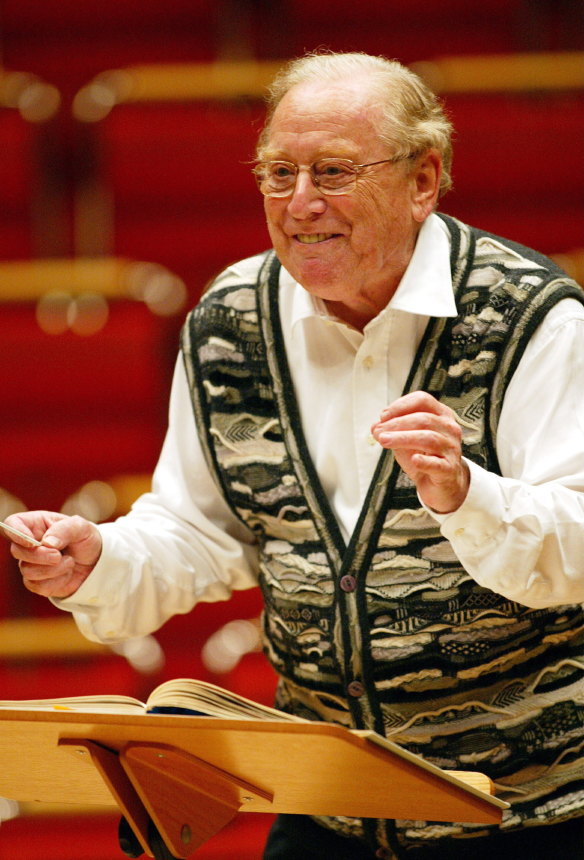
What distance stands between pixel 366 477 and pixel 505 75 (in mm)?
1573

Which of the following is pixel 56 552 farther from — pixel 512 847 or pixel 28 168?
pixel 28 168

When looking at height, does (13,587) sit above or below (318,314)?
below

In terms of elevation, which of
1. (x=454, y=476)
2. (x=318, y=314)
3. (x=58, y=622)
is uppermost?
(x=318, y=314)

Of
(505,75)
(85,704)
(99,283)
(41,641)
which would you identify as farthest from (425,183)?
(505,75)

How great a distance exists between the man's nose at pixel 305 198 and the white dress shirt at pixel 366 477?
0.40 ft

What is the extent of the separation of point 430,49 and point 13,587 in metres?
1.57

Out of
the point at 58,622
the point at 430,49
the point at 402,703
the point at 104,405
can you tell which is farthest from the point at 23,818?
the point at 430,49

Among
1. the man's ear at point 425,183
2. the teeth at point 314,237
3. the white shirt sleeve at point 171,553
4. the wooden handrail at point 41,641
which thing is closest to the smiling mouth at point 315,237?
the teeth at point 314,237

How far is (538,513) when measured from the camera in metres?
1.08

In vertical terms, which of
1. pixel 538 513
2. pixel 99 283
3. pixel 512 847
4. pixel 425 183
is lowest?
pixel 512 847

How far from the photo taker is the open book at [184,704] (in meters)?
0.99

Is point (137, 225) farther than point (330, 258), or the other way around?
point (137, 225)

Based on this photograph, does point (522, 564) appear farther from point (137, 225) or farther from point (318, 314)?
point (137, 225)

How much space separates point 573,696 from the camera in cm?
124
